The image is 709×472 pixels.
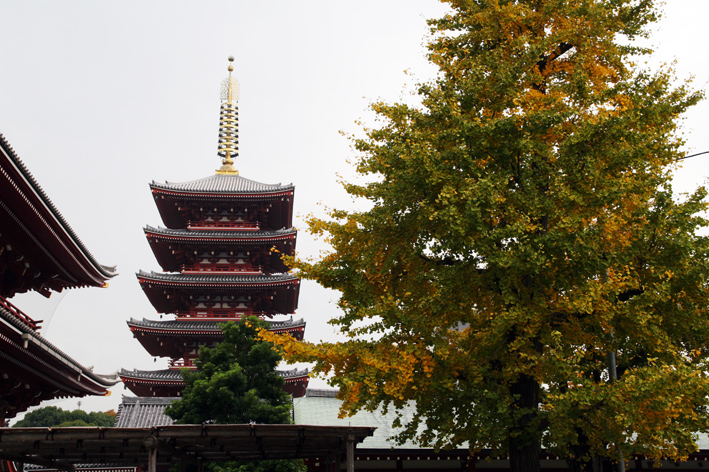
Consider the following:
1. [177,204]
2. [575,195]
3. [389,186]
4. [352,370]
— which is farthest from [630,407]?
[177,204]

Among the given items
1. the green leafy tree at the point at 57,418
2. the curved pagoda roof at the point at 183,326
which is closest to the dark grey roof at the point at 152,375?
the curved pagoda roof at the point at 183,326

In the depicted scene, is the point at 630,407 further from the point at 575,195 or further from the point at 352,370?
the point at 352,370

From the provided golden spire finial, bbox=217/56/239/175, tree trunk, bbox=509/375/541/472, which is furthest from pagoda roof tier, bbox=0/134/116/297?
golden spire finial, bbox=217/56/239/175

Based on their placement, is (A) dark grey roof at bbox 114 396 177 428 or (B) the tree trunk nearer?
(B) the tree trunk

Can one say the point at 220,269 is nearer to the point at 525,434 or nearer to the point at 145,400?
the point at 145,400

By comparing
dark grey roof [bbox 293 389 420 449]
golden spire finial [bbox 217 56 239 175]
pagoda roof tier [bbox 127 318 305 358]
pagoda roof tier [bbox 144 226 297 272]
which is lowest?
dark grey roof [bbox 293 389 420 449]

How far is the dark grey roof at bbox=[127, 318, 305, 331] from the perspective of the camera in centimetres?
2573

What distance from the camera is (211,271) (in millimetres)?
28297

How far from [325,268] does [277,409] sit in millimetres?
7952

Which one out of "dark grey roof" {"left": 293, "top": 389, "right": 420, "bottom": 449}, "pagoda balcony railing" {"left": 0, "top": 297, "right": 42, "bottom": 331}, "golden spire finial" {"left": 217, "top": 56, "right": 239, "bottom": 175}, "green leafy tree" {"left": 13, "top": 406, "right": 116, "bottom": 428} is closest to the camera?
"pagoda balcony railing" {"left": 0, "top": 297, "right": 42, "bottom": 331}

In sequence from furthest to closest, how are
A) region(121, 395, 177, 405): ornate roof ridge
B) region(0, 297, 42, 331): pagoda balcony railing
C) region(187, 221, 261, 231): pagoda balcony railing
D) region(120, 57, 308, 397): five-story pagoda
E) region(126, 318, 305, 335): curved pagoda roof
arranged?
region(187, 221, 261, 231): pagoda balcony railing < region(120, 57, 308, 397): five-story pagoda < region(126, 318, 305, 335): curved pagoda roof < region(121, 395, 177, 405): ornate roof ridge < region(0, 297, 42, 331): pagoda balcony railing

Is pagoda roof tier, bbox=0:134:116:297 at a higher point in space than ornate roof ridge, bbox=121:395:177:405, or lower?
higher

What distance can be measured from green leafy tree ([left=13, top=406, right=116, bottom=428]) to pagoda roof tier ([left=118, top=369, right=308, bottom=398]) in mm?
43814

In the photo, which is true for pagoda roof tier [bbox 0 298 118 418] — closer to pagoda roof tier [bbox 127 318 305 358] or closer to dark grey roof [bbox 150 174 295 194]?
pagoda roof tier [bbox 127 318 305 358]
